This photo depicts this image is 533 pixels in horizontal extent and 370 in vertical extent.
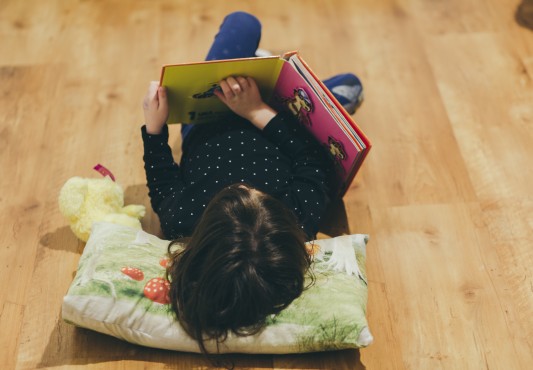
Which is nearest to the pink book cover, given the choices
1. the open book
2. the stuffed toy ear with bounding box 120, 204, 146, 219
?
the open book

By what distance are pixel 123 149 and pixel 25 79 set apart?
1.13ft

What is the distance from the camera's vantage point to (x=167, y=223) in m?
1.08

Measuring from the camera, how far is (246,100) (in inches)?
45.2

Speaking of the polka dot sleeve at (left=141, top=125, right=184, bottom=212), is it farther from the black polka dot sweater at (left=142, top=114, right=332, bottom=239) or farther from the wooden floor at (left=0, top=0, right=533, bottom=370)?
the wooden floor at (left=0, top=0, right=533, bottom=370)

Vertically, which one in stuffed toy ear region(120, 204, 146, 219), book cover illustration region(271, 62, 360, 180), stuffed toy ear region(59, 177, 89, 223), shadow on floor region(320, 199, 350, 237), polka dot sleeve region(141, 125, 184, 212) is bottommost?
stuffed toy ear region(120, 204, 146, 219)

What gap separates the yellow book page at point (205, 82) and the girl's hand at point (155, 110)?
0.02 meters

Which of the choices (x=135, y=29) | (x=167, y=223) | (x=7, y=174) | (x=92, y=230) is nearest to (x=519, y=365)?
(x=167, y=223)

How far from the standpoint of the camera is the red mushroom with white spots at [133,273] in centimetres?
100

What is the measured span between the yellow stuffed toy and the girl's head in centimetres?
24

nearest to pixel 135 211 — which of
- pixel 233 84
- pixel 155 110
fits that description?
pixel 155 110

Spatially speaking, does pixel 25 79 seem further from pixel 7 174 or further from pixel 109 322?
pixel 109 322

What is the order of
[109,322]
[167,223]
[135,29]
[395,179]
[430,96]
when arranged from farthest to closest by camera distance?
1. [135,29]
2. [430,96]
3. [395,179]
4. [167,223]
5. [109,322]

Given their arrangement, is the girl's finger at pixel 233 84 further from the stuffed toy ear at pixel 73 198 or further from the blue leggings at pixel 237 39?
the stuffed toy ear at pixel 73 198

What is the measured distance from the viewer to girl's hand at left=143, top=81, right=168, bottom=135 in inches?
44.4
